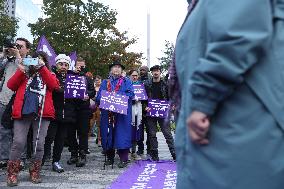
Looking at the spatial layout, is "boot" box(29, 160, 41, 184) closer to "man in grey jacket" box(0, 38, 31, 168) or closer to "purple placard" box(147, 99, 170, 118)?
"man in grey jacket" box(0, 38, 31, 168)

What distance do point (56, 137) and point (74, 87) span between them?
87 centimetres

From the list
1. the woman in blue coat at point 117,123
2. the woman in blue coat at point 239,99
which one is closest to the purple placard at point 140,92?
the woman in blue coat at point 117,123

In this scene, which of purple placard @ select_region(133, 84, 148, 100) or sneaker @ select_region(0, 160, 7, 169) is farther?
purple placard @ select_region(133, 84, 148, 100)

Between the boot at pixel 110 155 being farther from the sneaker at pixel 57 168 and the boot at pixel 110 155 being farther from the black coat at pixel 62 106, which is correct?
the sneaker at pixel 57 168

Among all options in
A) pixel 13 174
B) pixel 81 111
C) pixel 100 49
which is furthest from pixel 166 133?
pixel 100 49

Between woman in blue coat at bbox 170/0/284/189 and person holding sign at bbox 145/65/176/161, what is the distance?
23.2 ft

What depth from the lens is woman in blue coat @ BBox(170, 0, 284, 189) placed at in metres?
1.85

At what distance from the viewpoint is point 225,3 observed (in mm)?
1893

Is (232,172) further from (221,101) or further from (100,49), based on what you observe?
(100,49)

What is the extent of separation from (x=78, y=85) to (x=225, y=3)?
6274mm

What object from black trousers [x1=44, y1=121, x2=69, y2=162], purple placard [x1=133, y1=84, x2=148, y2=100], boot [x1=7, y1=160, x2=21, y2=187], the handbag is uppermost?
purple placard [x1=133, y1=84, x2=148, y2=100]

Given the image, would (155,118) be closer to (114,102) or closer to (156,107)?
(156,107)

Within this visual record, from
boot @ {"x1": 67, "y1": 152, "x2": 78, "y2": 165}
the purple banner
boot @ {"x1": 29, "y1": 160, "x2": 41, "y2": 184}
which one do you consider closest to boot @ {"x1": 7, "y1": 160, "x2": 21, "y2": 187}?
boot @ {"x1": 29, "y1": 160, "x2": 41, "y2": 184}

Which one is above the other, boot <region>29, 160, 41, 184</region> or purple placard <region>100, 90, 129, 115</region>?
purple placard <region>100, 90, 129, 115</region>
